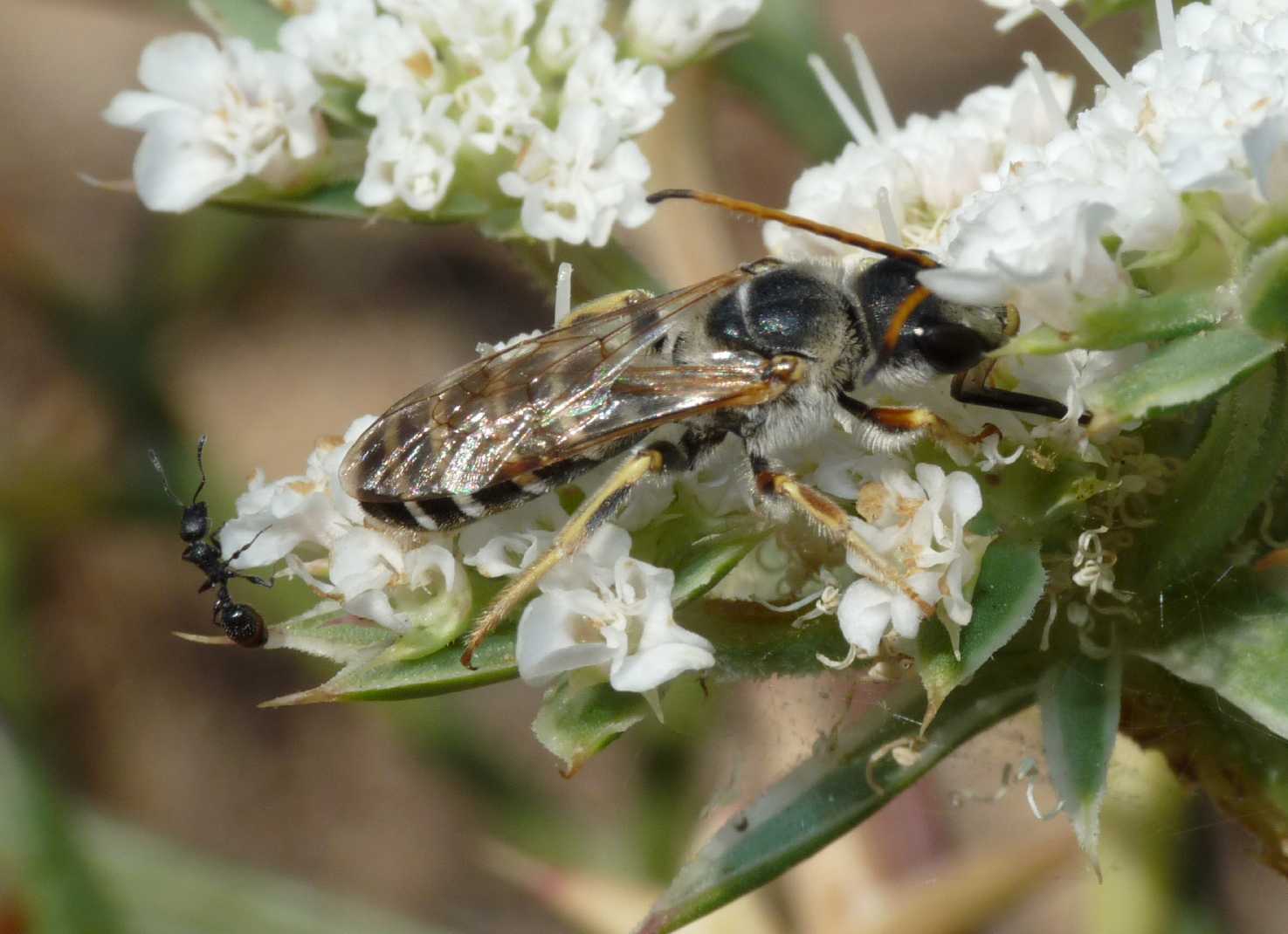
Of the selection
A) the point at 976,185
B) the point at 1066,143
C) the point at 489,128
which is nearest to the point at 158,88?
the point at 489,128

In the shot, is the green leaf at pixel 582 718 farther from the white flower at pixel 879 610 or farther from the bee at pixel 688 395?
the white flower at pixel 879 610

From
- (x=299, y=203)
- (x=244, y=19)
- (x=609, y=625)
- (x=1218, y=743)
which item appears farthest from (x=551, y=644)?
(x=244, y=19)

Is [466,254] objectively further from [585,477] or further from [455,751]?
[585,477]

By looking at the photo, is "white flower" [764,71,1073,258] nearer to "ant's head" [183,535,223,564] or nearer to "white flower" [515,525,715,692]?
"white flower" [515,525,715,692]

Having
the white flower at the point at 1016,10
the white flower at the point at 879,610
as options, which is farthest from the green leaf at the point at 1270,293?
the white flower at the point at 1016,10

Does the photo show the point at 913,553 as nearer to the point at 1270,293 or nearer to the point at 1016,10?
the point at 1270,293

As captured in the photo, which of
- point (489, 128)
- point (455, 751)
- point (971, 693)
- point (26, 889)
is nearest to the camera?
point (971, 693)
